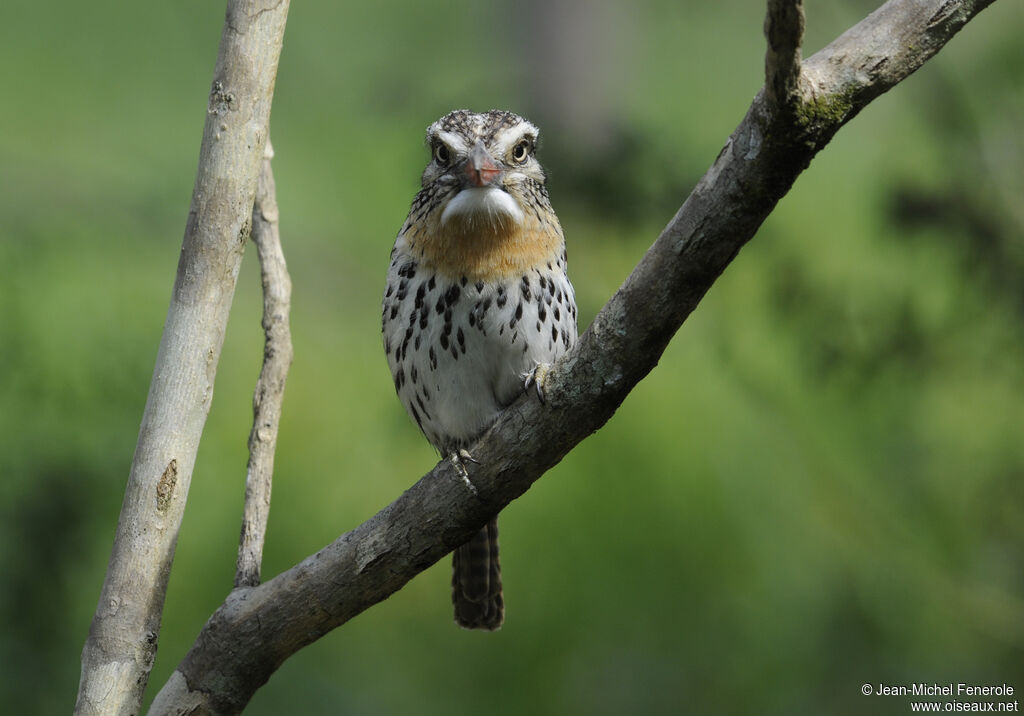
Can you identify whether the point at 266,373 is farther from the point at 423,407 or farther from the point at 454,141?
the point at 454,141

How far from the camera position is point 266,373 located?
2.99 meters

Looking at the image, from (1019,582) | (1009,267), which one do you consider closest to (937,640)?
(1019,582)

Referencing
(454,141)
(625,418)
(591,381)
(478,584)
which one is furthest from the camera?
(625,418)

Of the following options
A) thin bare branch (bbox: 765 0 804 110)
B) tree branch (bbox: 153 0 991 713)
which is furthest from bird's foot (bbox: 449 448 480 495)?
thin bare branch (bbox: 765 0 804 110)

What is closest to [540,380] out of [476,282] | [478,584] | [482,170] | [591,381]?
[591,381]

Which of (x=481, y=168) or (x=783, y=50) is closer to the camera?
(x=783, y=50)

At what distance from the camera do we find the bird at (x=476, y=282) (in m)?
2.82

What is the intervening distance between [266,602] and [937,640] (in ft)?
11.1

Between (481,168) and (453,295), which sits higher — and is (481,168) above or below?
above

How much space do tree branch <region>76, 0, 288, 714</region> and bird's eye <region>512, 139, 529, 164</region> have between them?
686 millimetres

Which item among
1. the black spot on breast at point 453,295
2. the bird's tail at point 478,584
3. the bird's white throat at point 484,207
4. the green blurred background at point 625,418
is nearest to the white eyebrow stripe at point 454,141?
the bird's white throat at point 484,207

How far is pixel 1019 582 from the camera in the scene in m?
4.33

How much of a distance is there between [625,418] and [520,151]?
108 inches

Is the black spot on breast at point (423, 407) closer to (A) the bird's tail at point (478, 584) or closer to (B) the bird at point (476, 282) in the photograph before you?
(B) the bird at point (476, 282)
